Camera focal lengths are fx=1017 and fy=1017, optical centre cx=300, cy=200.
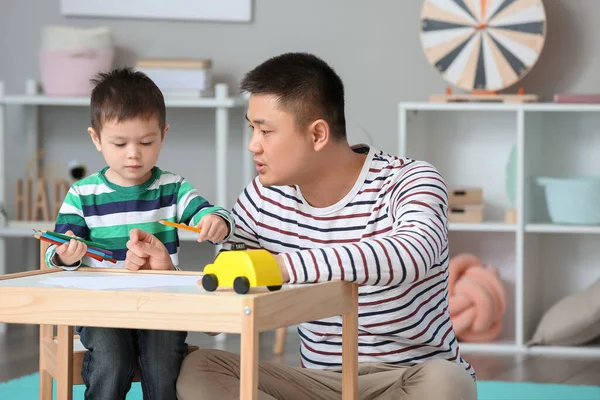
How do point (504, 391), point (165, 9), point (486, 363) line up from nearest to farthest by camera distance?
1. point (504, 391)
2. point (486, 363)
3. point (165, 9)

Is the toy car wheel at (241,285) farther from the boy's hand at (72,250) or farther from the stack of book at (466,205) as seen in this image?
the stack of book at (466,205)

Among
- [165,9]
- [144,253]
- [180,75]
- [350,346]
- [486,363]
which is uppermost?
[165,9]

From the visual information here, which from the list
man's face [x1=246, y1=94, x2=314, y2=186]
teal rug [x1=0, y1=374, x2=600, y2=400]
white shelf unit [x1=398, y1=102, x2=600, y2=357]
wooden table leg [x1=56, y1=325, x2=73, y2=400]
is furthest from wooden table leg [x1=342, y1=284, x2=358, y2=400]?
white shelf unit [x1=398, y1=102, x2=600, y2=357]

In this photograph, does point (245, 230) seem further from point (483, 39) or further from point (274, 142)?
point (483, 39)

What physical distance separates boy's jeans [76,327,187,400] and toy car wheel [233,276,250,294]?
0.43 metres

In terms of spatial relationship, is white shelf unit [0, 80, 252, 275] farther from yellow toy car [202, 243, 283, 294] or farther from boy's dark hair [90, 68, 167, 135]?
yellow toy car [202, 243, 283, 294]

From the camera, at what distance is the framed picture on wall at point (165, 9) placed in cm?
374

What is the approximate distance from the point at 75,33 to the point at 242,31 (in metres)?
0.61

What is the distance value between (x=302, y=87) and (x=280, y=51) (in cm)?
205

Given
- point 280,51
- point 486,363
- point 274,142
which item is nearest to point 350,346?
point 274,142

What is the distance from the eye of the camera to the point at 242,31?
3766 millimetres

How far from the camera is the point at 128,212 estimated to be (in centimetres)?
185

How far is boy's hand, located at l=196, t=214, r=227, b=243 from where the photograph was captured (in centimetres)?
171

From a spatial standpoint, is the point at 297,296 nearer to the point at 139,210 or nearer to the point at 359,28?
the point at 139,210
